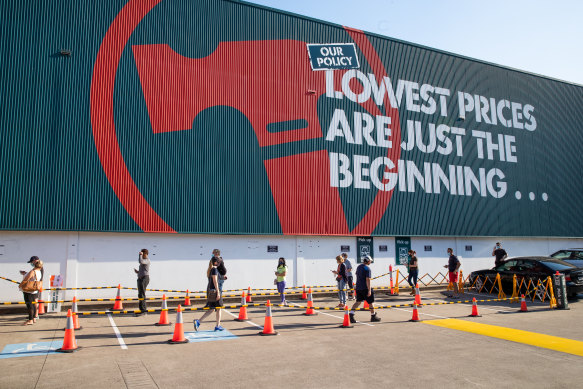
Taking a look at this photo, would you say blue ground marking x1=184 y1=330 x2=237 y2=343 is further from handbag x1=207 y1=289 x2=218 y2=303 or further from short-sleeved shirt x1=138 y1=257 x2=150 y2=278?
short-sleeved shirt x1=138 y1=257 x2=150 y2=278

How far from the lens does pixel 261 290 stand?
18.8 m

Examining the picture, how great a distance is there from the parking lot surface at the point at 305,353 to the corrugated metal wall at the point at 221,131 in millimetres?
5583

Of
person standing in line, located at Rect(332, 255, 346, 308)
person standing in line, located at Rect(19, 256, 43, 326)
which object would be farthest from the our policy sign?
person standing in line, located at Rect(19, 256, 43, 326)

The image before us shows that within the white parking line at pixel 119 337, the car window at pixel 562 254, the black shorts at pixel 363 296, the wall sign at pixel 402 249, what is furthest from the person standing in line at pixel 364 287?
the car window at pixel 562 254

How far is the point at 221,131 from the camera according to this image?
1917cm

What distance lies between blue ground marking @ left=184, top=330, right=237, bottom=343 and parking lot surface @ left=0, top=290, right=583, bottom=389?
0.08 ft

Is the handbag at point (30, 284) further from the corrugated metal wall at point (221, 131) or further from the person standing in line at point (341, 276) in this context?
the person standing in line at point (341, 276)

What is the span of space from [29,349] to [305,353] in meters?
5.64

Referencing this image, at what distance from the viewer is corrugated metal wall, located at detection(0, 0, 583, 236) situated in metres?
16.1

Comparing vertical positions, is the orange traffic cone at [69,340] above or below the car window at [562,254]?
below

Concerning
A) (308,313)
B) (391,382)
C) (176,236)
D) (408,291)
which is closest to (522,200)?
(408,291)

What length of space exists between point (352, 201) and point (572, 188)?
19.0m

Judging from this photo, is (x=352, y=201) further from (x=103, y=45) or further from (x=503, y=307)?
(x=103, y=45)

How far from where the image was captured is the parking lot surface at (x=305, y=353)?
268 inches
